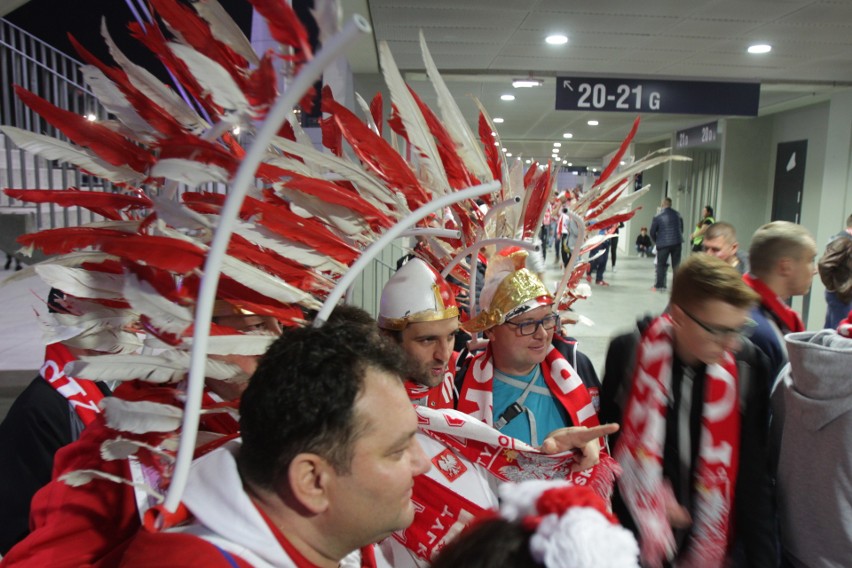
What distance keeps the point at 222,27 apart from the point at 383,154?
417mm

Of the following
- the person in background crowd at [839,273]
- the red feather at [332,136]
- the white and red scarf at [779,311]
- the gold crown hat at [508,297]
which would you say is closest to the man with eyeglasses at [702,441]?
the gold crown hat at [508,297]

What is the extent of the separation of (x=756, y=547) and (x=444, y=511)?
928 millimetres

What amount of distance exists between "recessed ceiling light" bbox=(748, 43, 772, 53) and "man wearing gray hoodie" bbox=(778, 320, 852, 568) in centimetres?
521

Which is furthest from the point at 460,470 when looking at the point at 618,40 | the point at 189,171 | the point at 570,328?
the point at 570,328

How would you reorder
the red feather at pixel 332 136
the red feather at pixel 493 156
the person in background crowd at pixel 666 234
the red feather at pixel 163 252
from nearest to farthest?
the red feather at pixel 163 252 < the red feather at pixel 332 136 < the red feather at pixel 493 156 < the person in background crowd at pixel 666 234

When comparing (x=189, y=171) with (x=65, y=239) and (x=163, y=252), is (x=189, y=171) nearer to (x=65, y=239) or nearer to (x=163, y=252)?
(x=163, y=252)

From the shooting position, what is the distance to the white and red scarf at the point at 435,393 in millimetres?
1793

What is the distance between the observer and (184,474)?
82 cm

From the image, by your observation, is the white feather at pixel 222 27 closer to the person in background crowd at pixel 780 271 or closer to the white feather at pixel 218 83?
the white feather at pixel 218 83

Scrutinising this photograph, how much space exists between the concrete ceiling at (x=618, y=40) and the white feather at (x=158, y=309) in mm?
3768

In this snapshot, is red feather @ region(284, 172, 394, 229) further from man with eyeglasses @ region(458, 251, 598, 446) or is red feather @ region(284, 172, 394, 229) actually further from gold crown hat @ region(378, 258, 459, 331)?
man with eyeglasses @ region(458, 251, 598, 446)

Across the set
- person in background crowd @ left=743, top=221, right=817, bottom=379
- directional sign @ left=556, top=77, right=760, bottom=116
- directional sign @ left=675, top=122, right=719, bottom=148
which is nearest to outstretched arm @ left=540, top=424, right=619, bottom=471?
person in background crowd @ left=743, top=221, right=817, bottom=379

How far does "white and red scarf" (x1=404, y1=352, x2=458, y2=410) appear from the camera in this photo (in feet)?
5.88

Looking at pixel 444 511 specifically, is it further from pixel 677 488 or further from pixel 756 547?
pixel 756 547
